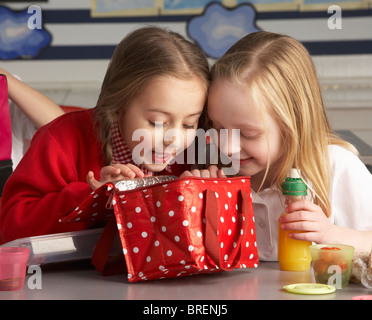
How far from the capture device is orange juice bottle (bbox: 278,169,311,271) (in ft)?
3.85

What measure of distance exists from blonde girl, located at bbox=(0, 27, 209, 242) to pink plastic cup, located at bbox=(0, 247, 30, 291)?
0.22 metres

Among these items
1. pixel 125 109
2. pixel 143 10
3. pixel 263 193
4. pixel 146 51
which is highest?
pixel 143 10

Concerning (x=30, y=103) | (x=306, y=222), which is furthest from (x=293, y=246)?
(x=30, y=103)

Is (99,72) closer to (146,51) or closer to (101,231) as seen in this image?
(146,51)

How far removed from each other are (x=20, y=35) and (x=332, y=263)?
245 centimetres

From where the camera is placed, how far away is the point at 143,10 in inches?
122

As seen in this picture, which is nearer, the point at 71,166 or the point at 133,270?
the point at 133,270

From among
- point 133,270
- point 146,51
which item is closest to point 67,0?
point 146,51

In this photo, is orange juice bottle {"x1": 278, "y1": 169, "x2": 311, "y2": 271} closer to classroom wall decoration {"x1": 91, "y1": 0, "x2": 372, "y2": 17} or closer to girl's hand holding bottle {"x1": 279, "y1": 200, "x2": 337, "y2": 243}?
girl's hand holding bottle {"x1": 279, "y1": 200, "x2": 337, "y2": 243}

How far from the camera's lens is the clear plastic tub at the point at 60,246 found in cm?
113

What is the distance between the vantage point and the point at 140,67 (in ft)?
4.68

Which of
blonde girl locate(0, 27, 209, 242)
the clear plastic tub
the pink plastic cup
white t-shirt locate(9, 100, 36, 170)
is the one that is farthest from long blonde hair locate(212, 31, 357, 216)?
white t-shirt locate(9, 100, 36, 170)

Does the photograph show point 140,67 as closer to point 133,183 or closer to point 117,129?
point 117,129
